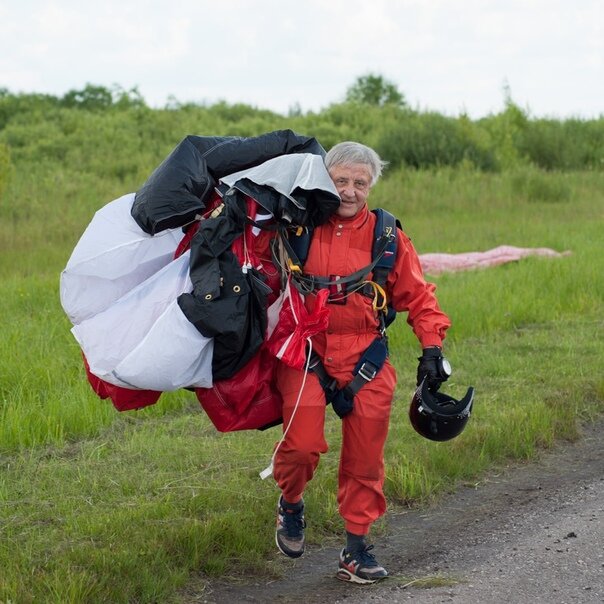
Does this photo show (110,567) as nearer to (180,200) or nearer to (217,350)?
(217,350)

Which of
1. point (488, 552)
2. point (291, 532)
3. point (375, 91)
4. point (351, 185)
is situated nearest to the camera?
point (351, 185)

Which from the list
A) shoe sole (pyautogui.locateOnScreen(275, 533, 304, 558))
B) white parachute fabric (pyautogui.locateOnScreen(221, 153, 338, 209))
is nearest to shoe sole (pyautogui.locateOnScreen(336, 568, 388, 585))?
shoe sole (pyautogui.locateOnScreen(275, 533, 304, 558))

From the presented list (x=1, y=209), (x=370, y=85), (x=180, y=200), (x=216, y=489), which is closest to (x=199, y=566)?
(x=216, y=489)

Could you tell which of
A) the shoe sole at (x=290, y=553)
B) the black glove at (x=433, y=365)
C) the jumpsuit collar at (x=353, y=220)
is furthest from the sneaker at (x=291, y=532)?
the jumpsuit collar at (x=353, y=220)

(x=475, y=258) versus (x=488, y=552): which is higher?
(x=475, y=258)

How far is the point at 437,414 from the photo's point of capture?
4.70 meters

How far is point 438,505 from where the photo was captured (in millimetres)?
Result: 5812

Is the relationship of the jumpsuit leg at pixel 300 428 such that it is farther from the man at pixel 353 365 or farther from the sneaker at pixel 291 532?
the sneaker at pixel 291 532

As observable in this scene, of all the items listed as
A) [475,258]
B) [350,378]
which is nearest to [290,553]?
[350,378]

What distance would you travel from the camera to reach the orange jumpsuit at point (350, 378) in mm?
4531

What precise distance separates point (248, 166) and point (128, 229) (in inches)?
23.9

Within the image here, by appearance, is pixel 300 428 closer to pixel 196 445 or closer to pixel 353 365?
pixel 353 365

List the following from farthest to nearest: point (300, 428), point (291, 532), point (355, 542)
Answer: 1. point (291, 532)
2. point (355, 542)
3. point (300, 428)

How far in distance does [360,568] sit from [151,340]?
54.6 inches
